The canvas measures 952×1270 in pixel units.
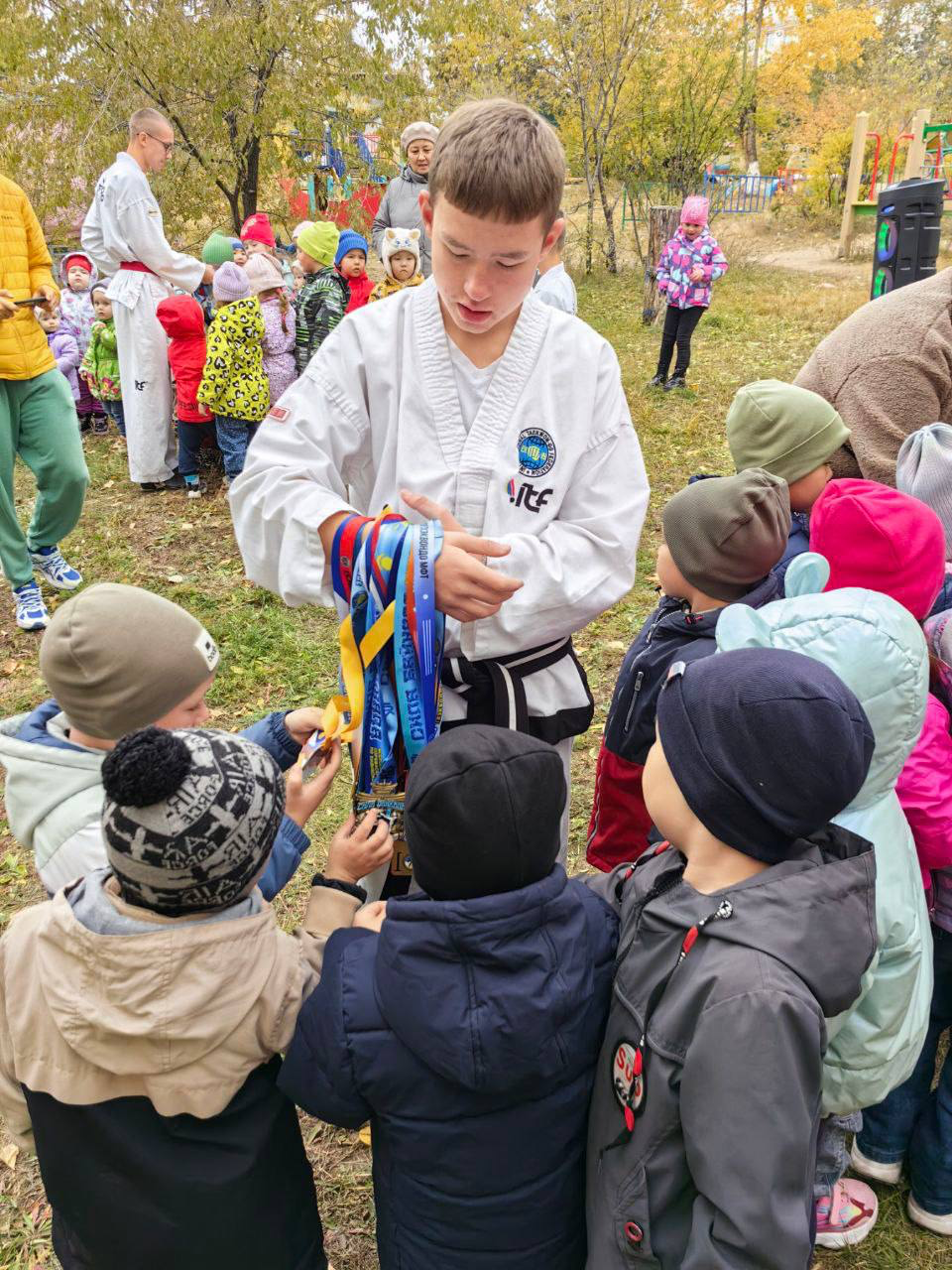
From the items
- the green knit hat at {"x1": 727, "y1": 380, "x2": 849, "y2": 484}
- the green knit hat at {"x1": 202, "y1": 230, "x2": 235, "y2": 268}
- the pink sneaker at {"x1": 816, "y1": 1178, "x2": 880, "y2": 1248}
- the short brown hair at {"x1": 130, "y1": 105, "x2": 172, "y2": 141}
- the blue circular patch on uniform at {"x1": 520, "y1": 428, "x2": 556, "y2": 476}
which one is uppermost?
the short brown hair at {"x1": 130, "y1": 105, "x2": 172, "y2": 141}

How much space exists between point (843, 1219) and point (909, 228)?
13.9 ft

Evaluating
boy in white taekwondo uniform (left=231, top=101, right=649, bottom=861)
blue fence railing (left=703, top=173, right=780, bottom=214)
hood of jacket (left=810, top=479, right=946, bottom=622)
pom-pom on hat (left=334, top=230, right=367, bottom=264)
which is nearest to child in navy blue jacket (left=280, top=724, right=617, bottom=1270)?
boy in white taekwondo uniform (left=231, top=101, right=649, bottom=861)

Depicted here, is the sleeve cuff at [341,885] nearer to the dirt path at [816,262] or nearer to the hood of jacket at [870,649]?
the hood of jacket at [870,649]

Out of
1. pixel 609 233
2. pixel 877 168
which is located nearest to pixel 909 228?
pixel 609 233

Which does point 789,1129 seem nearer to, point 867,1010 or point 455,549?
point 867,1010

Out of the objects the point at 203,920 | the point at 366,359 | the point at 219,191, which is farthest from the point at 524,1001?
the point at 219,191

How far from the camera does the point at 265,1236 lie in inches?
61.8

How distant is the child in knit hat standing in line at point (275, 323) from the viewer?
22.2ft

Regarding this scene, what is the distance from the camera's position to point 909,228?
4.54 metres

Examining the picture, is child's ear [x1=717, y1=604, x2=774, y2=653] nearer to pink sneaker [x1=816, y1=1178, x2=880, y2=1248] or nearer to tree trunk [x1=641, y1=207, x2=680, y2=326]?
pink sneaker [x1=816, y1=1178, x2=880, y2=1248]

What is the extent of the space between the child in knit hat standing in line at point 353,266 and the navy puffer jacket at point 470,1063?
232 inches

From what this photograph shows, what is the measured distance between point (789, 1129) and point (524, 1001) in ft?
1.20

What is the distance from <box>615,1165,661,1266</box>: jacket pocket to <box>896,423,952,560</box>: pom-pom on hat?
176 centimetres

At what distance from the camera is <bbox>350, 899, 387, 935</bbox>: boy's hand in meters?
1.62
